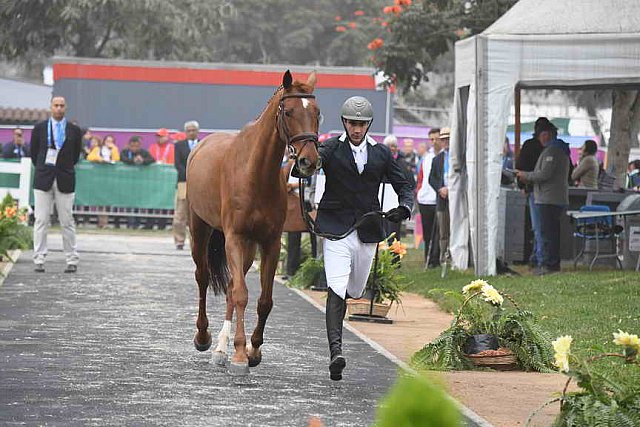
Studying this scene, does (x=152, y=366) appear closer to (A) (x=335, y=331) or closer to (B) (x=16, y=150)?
(A) (x=335, y=331)

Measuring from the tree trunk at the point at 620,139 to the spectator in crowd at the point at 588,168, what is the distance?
1.82 m

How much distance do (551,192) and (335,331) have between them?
9381 millimetres

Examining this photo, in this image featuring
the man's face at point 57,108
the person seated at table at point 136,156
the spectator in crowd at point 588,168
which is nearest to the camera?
the man's face at point 57,108

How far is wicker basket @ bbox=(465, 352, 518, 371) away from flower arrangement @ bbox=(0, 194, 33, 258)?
34.2ft

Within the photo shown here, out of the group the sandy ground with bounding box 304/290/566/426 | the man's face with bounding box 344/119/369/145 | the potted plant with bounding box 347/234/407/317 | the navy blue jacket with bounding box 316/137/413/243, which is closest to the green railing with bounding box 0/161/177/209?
the potted plant with bounding box 347/234/407/317

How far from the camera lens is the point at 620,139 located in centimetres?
2448

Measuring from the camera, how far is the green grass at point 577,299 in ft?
39.7

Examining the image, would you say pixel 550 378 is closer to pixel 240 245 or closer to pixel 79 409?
pixel 240 245

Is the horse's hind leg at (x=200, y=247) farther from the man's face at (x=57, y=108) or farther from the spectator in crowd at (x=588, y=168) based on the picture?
the spectator in crowd at (x=588, y=168)

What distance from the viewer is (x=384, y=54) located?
24.1m

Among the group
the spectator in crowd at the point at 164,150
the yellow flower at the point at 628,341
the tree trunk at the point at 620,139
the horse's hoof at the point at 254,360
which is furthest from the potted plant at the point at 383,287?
the spectator in crowd at the point at 164,150

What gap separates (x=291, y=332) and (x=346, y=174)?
3.37 metres

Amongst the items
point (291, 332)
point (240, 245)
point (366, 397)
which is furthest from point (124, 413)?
point (291, 332)

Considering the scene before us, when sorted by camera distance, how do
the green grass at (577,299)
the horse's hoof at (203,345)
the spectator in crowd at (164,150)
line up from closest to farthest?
1. the horse's hoof at (203,345)
2. the green grass at (577,299)
3. the spectator in crowd at (164,150)
